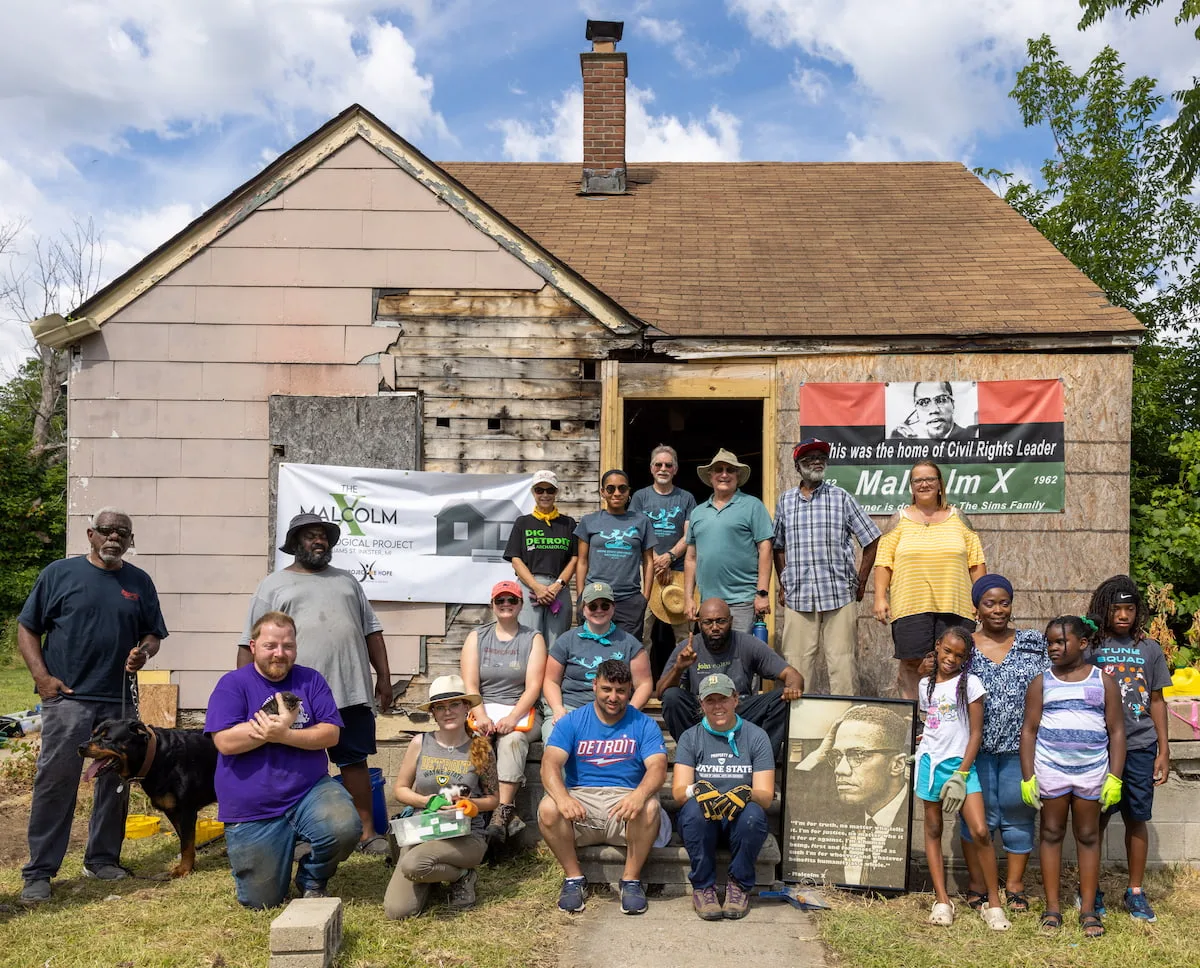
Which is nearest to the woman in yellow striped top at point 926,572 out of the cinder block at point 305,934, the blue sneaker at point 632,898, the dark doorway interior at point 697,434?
the blue sneaker at point 632,898

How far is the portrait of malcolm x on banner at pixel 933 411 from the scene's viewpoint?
25.8 ft

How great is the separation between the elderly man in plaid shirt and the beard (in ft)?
8.40

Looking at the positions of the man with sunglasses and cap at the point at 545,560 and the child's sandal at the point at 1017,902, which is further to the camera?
the man with sunglasses and cap at the point at 545,560

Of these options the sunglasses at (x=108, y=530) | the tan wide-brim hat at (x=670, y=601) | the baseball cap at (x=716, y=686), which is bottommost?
the baseball cap at (x=716, y=686)

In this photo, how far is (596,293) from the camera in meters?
7.78

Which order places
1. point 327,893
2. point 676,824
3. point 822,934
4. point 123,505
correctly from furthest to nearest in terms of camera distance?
point 123,505 → point 676,824 → point 327,893 → point 822,934

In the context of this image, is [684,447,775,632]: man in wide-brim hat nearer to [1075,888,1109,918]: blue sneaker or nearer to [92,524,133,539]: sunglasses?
[1075,888,1109,918]: blue sneaker

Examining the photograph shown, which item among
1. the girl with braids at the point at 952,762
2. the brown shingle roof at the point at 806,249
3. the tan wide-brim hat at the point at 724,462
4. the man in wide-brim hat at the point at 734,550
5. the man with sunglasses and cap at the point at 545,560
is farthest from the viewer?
the brown shingle roof at the point at 806,249

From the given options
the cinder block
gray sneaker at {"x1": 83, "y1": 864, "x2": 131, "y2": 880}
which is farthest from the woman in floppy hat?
gray sneaker at {"x1": 83, "y1": 864, "x2": 131, "y2": 880}

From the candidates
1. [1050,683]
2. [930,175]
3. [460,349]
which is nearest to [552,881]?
[1050,683]

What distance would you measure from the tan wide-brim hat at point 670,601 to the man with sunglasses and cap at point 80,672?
2886 millimetres

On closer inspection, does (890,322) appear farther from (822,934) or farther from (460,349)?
(822,934)

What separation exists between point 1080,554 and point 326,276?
19.2 ft

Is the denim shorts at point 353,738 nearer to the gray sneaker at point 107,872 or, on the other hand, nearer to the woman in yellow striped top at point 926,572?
the gray sneaker at point 107,872
